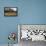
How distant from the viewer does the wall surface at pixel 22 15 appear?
475 cm

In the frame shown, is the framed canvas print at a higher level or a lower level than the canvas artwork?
higher

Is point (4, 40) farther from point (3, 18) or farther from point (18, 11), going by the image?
point (18, 11)

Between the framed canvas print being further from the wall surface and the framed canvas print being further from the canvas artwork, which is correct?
the canvas artwork

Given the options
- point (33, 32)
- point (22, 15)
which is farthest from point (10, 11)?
point (33, 32)

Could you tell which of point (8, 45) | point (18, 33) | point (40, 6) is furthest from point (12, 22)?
point (40, 6)

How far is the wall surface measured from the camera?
187 inches

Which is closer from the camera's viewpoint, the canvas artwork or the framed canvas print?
the canvas artwork

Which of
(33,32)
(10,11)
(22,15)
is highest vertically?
(10,11)

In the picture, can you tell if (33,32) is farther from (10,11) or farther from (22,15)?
(10,11)

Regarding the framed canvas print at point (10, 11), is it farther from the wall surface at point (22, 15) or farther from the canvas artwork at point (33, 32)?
the canvas artwork at point (33, 32)

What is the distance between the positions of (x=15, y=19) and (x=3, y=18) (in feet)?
1.33

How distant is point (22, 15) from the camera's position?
4789 millimetres

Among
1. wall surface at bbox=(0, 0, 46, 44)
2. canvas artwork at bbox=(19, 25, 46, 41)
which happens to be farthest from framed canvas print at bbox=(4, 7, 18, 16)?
canvas artwork at bbox=(19, 25, 46, 41)

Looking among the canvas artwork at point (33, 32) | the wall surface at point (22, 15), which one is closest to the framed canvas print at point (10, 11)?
the wall surface at point (22, 15)
